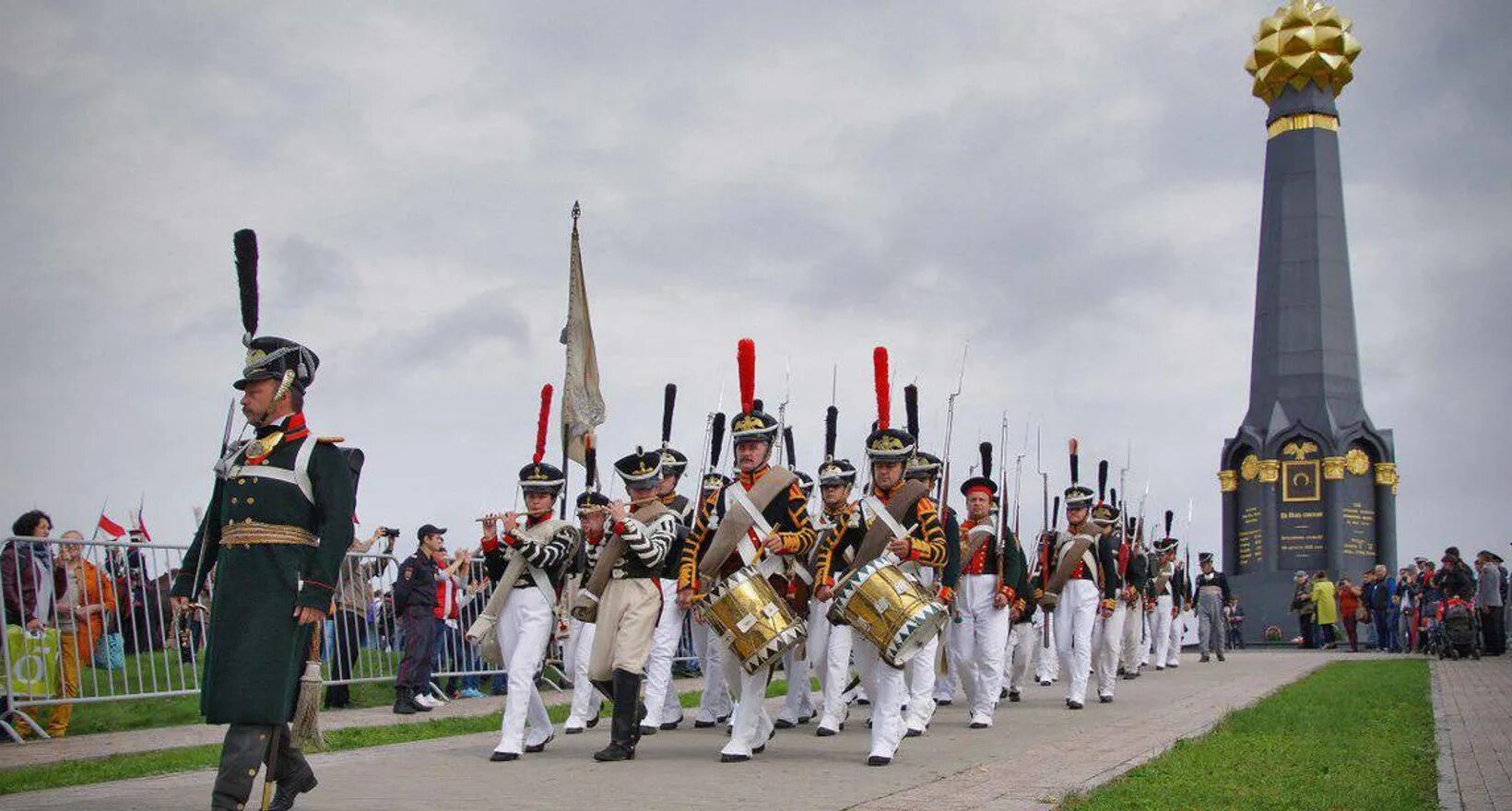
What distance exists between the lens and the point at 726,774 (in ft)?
30.9

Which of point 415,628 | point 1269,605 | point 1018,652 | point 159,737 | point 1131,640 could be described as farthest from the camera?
point 1269,605

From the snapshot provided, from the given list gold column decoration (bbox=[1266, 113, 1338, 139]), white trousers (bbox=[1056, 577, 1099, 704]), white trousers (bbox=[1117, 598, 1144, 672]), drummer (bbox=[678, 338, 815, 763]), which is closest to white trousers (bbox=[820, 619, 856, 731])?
drummer (bbox=[678, 338, 815, 763])

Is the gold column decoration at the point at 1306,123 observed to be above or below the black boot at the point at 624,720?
above

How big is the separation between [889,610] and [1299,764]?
281cm

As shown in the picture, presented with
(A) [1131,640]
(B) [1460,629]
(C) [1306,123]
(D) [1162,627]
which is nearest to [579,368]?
(A) [1131,640]

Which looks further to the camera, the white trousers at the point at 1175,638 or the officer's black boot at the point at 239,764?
the white trousers at the point at 1175,638

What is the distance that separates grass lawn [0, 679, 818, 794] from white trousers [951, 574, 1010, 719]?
3796mm

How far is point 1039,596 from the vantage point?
55.4 ft

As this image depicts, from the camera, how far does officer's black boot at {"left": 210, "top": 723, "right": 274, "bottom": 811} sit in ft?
22.5

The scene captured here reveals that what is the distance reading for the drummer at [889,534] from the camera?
10.0 m

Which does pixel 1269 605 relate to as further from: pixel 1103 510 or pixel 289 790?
pixel 289 790

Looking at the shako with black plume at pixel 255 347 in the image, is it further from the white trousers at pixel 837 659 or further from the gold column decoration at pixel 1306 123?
the gold column decoration at pixel 1306 123

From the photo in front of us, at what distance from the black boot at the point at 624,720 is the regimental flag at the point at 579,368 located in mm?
4254

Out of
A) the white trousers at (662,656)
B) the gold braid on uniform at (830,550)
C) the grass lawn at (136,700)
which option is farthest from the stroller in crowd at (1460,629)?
the grass lawn at (136,700)
